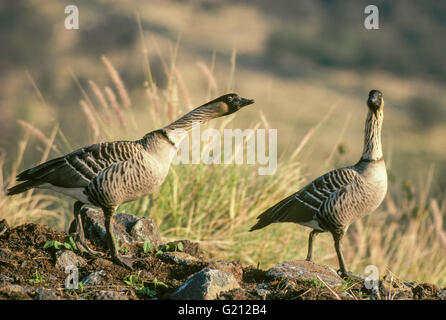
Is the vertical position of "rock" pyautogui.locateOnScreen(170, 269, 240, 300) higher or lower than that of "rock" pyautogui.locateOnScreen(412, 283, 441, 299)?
higher

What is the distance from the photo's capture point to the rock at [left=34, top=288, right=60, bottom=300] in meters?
3.77

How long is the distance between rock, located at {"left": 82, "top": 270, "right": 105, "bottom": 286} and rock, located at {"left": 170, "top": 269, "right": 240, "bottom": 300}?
Result: 68cm

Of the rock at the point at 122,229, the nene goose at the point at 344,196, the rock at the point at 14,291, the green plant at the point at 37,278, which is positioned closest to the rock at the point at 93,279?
the green plant at the point at 37,278

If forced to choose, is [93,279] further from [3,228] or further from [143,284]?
[3,228]

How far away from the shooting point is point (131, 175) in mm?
4730

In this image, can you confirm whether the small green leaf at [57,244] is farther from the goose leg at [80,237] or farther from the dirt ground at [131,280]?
the goose leg at [80,237]

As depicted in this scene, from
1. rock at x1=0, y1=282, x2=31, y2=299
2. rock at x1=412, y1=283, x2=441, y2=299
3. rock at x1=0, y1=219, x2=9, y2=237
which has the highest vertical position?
rock at x1=0, y1=219, x2=9, y2=237

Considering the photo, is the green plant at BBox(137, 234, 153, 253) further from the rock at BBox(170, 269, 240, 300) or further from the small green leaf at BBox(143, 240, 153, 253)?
the rock at BBox(170, 269, 240, 300)

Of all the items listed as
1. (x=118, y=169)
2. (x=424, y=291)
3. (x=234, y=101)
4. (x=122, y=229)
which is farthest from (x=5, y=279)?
(x=424, y=291)

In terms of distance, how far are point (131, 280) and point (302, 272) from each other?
57.3 inches

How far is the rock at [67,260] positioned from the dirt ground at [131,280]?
3 centimetres

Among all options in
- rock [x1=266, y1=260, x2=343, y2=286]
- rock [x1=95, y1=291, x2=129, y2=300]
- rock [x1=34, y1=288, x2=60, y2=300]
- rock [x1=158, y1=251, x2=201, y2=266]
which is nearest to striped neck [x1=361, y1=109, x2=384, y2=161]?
rock [x1=266, y1=260, x2=343, y2=286]

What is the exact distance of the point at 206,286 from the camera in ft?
12.7
